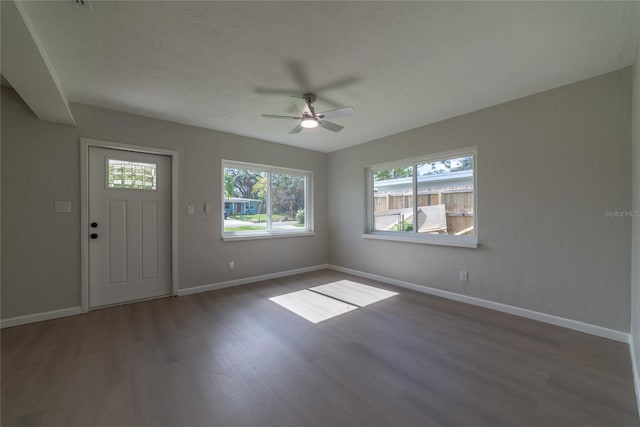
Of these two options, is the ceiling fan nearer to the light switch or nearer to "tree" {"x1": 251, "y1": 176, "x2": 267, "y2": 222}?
"tree" {"x1": 251, "y1": 176, "x2": 267, "y2": 222}

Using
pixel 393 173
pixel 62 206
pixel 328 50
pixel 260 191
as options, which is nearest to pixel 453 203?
pixel 393 173

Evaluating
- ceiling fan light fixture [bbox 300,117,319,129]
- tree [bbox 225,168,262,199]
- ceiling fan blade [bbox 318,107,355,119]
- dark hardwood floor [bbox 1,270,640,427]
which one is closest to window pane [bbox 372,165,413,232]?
dark hardwood floor [bbox 1,270,640,427]

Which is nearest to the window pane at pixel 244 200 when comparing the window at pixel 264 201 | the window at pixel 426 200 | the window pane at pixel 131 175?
the window at pixel 264 201

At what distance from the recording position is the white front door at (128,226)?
10.8ft

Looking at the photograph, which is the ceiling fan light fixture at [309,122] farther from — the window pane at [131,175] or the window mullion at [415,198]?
the window pane at [131,175]

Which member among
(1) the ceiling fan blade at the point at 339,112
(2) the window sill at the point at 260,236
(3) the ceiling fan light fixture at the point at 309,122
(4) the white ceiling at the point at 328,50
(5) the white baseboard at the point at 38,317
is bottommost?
(5) the white baseboard at the point at 38,317

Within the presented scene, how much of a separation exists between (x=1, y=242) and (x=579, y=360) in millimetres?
5587

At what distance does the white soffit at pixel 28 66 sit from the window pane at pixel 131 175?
28.9 inches

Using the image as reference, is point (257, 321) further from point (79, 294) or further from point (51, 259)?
point (51, 259)

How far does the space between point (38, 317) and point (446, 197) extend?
5225 mm

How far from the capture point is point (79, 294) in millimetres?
3129

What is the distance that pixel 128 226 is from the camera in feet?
11.5

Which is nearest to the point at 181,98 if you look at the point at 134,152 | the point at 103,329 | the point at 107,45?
the point at 107,45

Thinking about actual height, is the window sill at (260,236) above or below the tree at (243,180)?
below
